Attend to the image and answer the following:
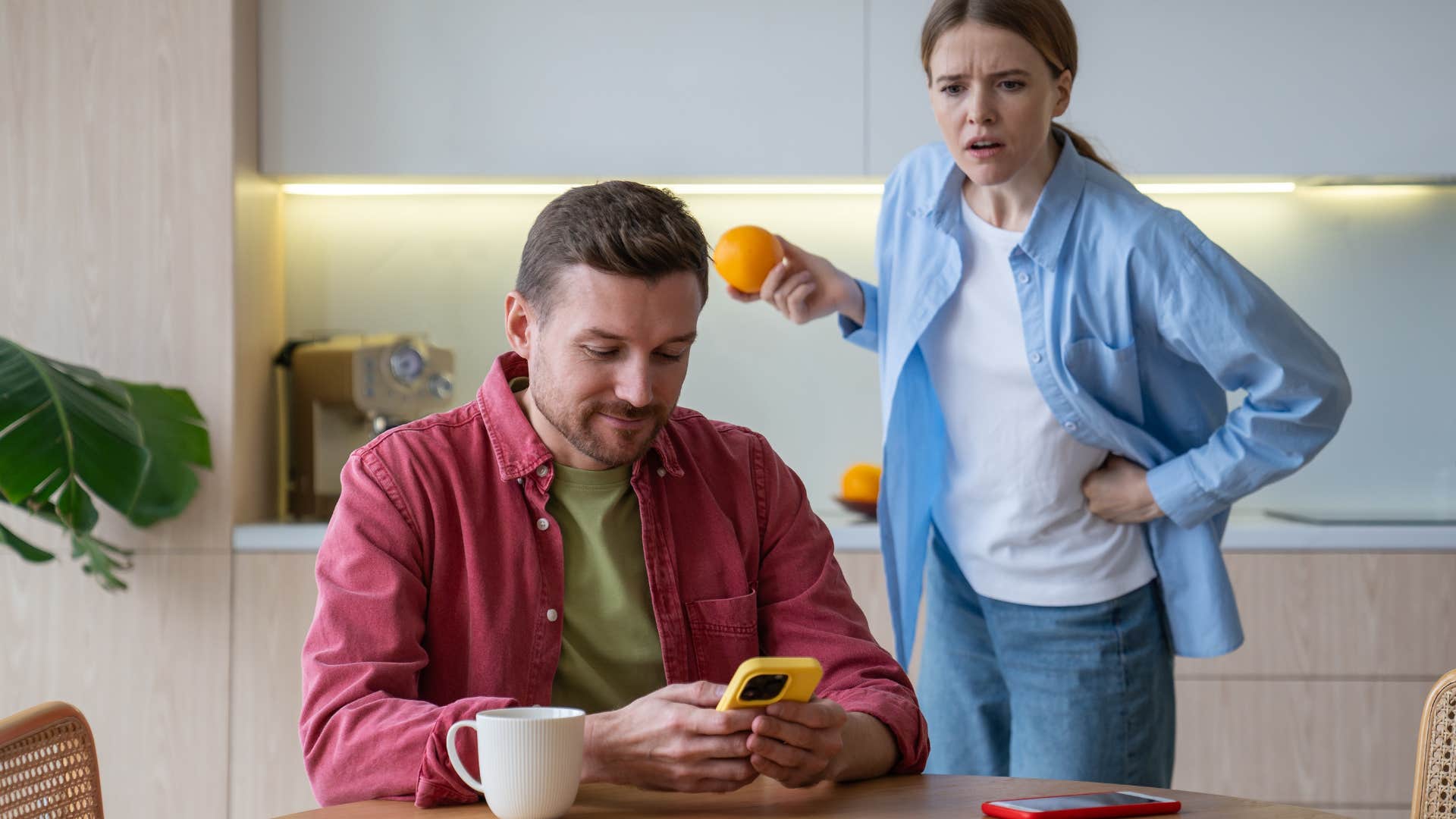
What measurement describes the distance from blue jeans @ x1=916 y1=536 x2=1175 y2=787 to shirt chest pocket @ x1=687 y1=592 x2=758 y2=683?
500 millimetres

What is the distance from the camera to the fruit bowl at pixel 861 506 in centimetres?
306

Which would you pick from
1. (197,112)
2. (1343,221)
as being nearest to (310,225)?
(197,112)

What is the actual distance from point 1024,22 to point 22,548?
185 centimetres

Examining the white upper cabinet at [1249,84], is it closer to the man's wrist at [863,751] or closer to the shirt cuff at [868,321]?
the shirt cuff at [868,321]

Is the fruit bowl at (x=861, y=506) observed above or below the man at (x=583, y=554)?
below

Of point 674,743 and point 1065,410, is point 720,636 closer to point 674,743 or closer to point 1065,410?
point 674,743

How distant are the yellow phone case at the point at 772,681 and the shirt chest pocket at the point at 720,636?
0.92 ft

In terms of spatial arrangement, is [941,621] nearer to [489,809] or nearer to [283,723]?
[489,809]

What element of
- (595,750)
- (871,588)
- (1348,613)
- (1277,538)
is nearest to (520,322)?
(595,750)

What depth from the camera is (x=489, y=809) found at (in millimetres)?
1138

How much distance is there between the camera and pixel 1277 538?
2752mm

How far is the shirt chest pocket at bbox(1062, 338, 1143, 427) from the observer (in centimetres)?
178

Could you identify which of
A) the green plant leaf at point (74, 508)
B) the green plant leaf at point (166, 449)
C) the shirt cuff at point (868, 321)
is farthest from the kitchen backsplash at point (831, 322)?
the shirt cuff at point (868, 321)

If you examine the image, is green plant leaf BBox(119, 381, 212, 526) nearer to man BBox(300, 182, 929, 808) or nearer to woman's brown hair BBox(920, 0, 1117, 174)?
man BBox(300, 182, 929, 808)
